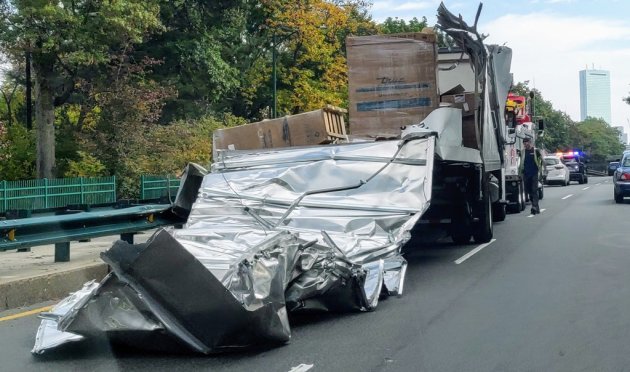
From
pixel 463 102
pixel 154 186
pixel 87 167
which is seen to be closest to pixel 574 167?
pixel 154 186

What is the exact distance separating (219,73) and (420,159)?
76.2 feet

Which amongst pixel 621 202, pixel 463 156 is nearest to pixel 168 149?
pixel 621 202

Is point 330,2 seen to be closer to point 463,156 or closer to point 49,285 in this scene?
point 463,156

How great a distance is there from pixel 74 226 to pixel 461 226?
22.2 feet

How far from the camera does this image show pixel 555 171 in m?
43.1

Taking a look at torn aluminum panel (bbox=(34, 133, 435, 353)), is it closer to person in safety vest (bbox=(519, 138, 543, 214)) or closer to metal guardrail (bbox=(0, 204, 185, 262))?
metal guardrail (bbox=(0, 204, 185, 262))

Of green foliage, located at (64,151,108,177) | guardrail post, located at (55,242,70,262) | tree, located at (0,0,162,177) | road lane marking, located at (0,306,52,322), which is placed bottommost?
road lane marking, located at (0,306,52,322)

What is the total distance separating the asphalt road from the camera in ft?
21.1

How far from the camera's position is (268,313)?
6570 mm

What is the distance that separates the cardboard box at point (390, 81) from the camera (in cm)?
1216

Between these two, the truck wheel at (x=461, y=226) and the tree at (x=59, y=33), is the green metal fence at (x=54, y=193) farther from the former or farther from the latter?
the truck wheel at (x=461, y=226)

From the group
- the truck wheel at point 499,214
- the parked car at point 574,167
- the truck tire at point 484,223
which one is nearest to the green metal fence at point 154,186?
the truck wheel at point 499,214

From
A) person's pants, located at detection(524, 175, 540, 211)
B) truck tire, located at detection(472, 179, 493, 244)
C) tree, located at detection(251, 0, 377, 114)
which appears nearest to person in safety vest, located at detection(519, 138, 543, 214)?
person's pants, located at detection(524, 175, 540, 211)

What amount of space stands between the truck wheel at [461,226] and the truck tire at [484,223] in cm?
21
